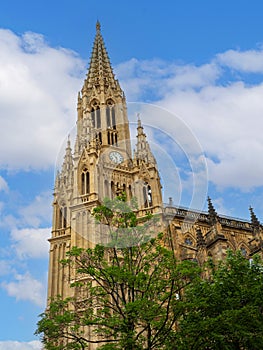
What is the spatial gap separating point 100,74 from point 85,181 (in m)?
21.7

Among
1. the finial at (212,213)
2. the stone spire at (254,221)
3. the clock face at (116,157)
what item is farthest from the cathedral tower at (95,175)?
the stone spire at (254,221)

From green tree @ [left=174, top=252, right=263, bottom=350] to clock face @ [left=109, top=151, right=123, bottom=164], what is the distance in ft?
80.6

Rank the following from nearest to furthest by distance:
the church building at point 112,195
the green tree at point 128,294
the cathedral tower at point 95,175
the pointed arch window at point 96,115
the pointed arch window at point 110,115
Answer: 1. the green tree at point 128,294
2. the church building at point 112,195
3. the cathedral tower at point 95,175
4. the pointed arch window at point 96,115
5. the pointed arch window at point 110,115

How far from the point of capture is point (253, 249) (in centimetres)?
3834

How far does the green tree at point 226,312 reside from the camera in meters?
16.8

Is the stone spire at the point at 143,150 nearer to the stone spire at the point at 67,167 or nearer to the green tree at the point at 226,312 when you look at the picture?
the stone spire at the point at 67,167

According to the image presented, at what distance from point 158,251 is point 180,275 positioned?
1.87m

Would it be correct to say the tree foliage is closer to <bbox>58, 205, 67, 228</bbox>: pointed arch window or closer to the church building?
the church building

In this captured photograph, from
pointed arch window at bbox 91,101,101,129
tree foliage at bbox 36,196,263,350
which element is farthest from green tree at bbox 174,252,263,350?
pointed arch window at bbox 91,101,101,129

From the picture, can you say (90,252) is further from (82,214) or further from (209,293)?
(82,214)

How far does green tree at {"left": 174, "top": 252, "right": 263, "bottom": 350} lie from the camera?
1684 cm

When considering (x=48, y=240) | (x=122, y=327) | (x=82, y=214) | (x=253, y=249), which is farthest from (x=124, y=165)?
(x=122, y=327)

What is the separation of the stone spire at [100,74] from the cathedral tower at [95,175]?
0.29m

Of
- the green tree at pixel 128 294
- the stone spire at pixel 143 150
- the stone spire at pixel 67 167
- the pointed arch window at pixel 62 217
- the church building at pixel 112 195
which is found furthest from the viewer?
the stone spire at pixel 67 167
